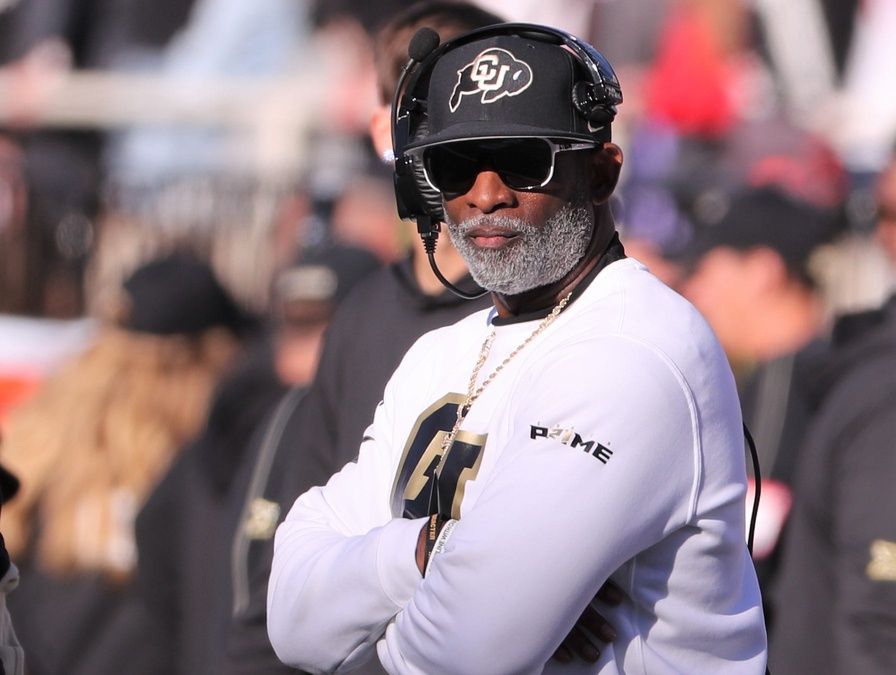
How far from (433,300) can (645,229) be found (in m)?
4.61

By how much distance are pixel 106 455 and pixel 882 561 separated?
301cm

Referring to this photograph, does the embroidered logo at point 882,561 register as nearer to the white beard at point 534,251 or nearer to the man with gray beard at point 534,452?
the man with gray beard at point 534,452

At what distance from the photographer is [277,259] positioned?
905cm

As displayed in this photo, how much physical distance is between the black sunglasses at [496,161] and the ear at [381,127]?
92cm

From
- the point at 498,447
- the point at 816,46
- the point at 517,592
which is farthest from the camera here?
the point at 816,46

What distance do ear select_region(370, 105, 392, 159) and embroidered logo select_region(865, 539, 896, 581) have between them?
158cm

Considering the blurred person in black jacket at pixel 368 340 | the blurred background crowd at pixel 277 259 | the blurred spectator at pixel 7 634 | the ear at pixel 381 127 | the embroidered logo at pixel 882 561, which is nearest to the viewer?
the blurred spectator at pixel 7 634

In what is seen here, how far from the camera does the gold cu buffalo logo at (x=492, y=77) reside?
8.03 ft

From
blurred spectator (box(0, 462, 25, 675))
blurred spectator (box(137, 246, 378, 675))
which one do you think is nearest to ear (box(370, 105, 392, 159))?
blurred spectator (box(0, 462, 25, 675))

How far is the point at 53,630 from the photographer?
573 centimetres

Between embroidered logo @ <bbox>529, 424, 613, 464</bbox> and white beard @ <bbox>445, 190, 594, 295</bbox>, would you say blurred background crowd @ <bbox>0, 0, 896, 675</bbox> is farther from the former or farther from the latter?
embroidered logo @ <bbox>529, 424, 613, 464</bbox>

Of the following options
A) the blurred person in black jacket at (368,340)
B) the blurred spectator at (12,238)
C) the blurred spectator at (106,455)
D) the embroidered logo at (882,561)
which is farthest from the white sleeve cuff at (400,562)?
the blurred spectator at (12,238)

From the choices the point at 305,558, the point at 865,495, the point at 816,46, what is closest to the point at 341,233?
the point at 816,46

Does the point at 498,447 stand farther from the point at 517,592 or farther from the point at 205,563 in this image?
the point at 205,563
